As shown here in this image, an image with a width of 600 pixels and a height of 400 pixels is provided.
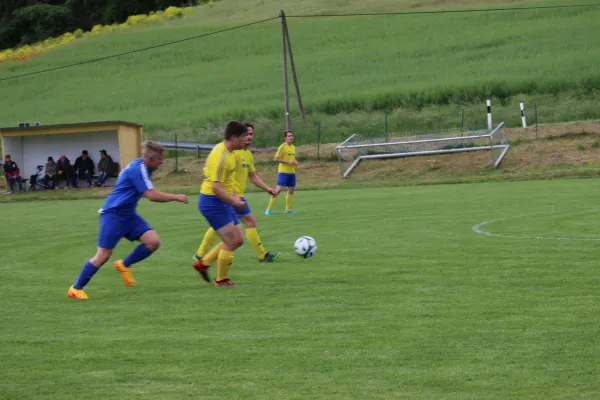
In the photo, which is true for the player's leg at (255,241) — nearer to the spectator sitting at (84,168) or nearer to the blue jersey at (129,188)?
the blue jersey at (129,188)

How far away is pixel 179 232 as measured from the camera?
1733 cm

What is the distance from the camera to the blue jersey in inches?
394

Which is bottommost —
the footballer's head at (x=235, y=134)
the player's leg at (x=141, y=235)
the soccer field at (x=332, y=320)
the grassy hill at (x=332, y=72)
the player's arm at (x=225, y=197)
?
the soccer field at (x=332, y=320)

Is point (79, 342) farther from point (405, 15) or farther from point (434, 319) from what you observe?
point (405, 15)

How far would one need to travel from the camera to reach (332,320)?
26.4 ft

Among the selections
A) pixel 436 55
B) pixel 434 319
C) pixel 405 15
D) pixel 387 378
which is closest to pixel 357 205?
pixel 434 319

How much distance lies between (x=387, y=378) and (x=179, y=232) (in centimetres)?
1161

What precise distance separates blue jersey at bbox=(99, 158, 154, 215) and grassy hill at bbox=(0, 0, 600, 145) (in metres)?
33.7

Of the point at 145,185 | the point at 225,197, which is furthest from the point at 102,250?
the point at 225,197

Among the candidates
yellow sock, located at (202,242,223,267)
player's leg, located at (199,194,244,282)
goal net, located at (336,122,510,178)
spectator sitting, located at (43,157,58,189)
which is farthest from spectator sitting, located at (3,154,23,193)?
player's leg, located at (199,194,244,282)

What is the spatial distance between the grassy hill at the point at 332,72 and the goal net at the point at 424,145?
241 inches

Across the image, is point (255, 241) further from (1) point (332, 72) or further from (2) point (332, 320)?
(1) point (332, 72)

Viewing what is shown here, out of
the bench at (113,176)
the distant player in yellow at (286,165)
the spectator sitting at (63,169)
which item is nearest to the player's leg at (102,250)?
the distant player in yellow at (286,165)

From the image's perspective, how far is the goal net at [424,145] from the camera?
112 ft
